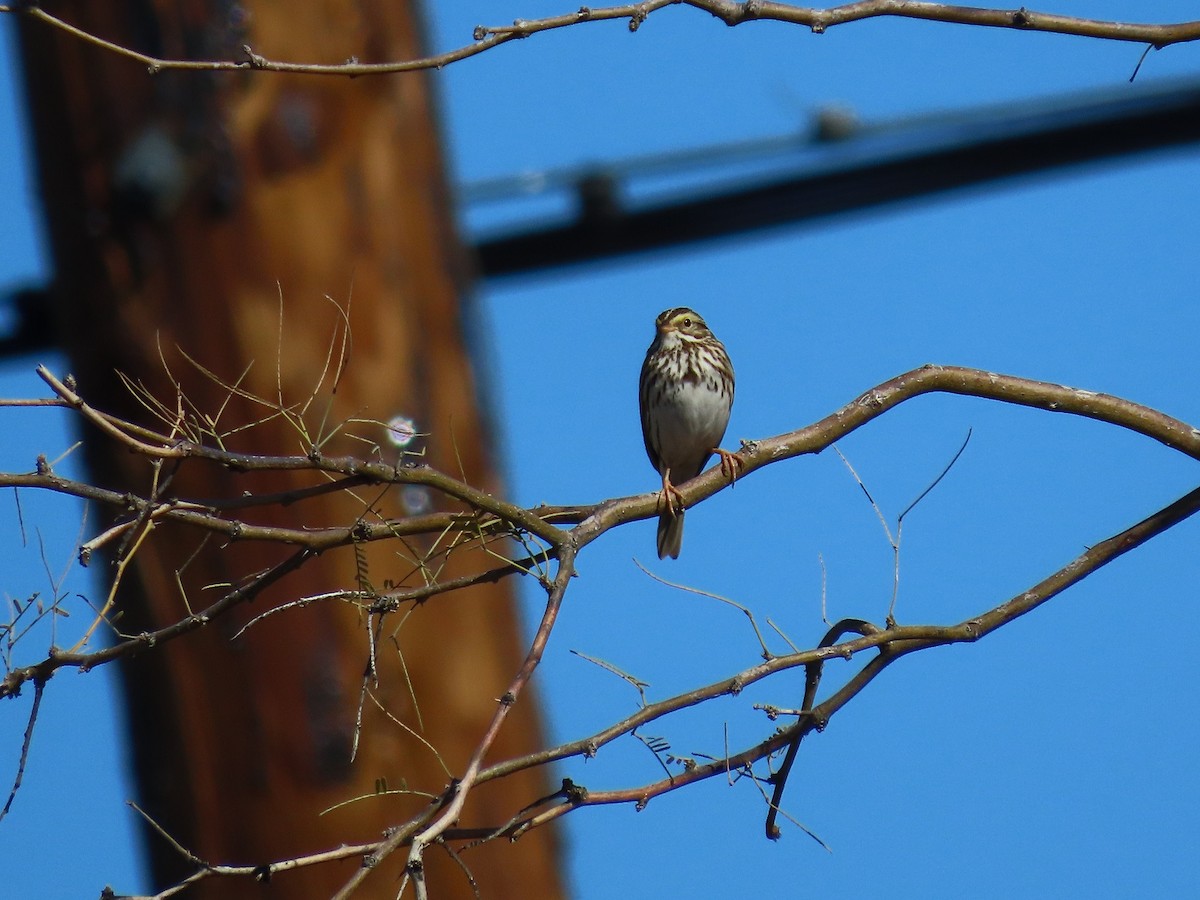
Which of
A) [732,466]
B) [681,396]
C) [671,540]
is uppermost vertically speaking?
[732,466]

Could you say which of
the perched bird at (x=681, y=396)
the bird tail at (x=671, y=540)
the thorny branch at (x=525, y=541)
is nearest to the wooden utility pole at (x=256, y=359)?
the thorny branch at (x=525, y=541)

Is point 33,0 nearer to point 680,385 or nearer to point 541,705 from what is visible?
point 541,705

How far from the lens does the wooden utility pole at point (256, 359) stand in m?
3.79

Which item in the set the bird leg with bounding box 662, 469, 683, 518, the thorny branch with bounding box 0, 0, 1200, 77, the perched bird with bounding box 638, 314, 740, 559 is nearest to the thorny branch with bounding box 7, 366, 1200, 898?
the bird leg with bounding box 662, 469, 683, 518

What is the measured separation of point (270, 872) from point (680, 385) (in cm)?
496

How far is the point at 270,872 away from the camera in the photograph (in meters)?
2.73

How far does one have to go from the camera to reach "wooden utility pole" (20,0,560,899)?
3.79m

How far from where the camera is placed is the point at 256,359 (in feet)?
12.8

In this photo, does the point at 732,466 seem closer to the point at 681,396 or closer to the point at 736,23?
the point at 736,23

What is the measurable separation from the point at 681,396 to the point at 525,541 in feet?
14.3

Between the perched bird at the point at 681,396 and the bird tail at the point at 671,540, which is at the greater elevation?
the perched bird at the point at 681,396

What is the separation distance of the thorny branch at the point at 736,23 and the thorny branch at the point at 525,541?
0.74 metres

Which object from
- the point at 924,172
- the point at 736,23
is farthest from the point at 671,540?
the point at 736,23

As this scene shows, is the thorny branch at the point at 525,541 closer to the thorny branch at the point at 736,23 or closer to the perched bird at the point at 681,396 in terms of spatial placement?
the thorny branch at the point at 736,23
